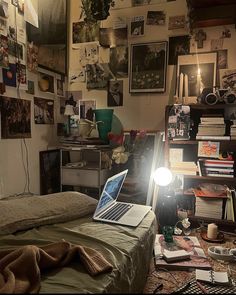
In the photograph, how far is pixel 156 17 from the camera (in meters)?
2.48

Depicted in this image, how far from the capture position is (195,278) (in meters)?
1.36

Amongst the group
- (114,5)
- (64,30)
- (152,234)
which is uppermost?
(114,5)

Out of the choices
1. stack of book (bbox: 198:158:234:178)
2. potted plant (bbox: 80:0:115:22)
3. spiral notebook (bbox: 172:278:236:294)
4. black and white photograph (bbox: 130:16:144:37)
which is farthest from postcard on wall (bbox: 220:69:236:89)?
spiral notebook (bbox: 172:278:236:294)

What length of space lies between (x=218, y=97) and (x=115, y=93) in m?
0.97

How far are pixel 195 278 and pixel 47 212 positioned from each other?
2.69 feet

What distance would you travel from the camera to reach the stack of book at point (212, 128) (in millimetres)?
2086

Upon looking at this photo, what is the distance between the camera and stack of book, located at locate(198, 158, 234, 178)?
2090 millimetres

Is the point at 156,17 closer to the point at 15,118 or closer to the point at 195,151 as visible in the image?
the point at 195,151

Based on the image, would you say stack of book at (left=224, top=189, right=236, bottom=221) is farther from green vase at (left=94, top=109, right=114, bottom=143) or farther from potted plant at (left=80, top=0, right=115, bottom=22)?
potted plant at (left=80, top=0, right=115, bottom=22)

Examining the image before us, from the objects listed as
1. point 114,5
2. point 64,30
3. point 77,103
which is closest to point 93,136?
point 77,103

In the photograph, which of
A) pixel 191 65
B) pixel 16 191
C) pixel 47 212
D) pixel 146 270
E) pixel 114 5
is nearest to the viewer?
pixel 146 270

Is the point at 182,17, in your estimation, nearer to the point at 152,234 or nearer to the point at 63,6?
the point at 63,6

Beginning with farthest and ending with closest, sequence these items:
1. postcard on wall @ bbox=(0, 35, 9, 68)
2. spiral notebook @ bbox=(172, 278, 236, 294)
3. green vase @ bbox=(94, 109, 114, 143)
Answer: green vase @ bbox=(94, 109, 114, 143), postcard on wall @ bbox=(0, 35, 9, 68), spiral notebook @ bbox=(172, 278, 236, 294)

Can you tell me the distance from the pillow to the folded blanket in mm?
316
